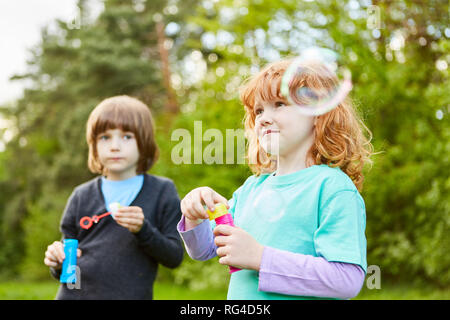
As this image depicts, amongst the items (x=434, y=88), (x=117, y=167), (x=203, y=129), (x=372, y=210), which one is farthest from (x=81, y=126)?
(x=117, y=167)

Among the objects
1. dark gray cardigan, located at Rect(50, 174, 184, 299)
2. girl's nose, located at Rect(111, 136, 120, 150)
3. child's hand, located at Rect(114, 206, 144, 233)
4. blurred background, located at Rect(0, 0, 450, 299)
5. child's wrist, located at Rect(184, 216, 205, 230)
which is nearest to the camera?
child's wrist, located at Rect(184, 216, 205, 230)

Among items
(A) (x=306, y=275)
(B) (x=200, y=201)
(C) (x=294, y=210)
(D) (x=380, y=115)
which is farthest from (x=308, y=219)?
(D) (x=380, y=115)

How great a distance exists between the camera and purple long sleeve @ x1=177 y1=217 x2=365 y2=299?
123cm

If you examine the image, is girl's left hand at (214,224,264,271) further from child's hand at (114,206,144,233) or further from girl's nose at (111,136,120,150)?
girl's nose at (111,136,120,150)

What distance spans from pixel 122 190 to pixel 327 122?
1203 millimetres

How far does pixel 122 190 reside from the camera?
2.36 metres

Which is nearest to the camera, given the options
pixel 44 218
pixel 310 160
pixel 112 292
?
pixel 310 160

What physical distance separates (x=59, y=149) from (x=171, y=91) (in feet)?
19.0

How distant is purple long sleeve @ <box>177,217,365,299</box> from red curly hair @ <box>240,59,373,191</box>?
316 mm

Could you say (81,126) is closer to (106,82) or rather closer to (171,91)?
(106,82)

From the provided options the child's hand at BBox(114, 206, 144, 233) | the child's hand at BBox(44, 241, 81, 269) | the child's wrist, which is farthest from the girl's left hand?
→ the child's hand at BBox(44, 241, 81, 269)

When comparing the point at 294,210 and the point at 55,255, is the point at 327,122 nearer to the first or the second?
the point at 294,210

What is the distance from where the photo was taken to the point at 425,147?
19.9 ft
